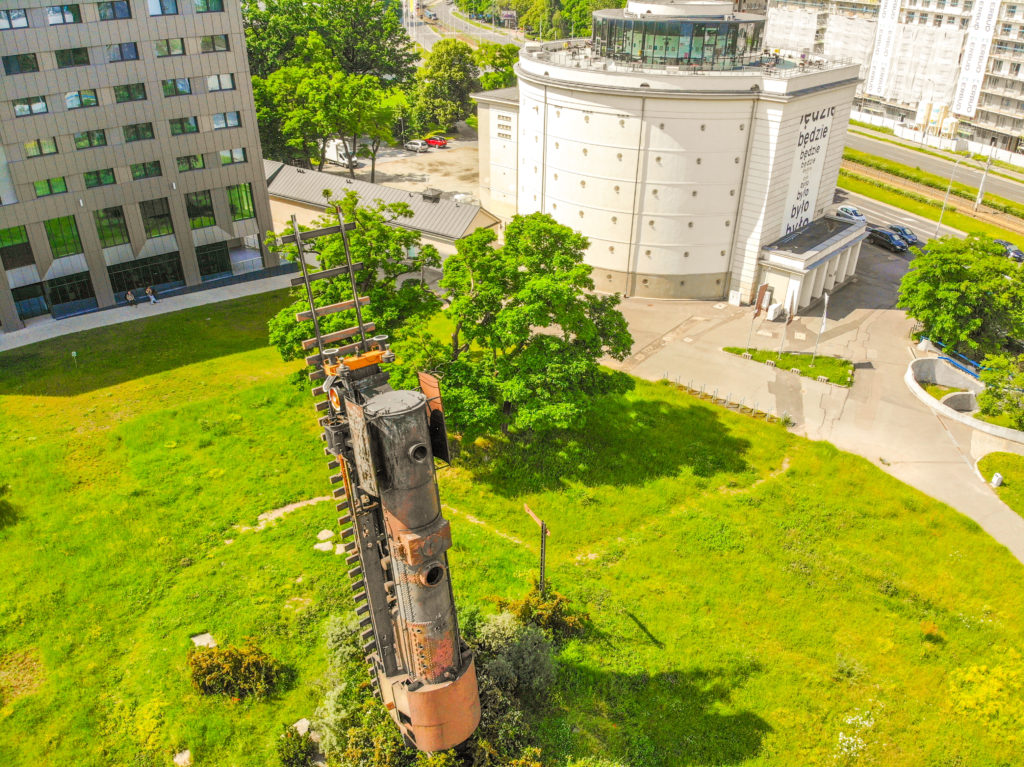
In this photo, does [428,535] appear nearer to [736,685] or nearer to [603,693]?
[603,693]

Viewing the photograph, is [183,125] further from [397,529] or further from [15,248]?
[397,529]

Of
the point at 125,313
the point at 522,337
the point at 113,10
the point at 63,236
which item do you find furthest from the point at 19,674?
the point at 113,10

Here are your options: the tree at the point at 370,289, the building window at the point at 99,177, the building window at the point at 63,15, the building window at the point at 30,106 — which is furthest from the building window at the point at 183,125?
the tree at the point at 370,289

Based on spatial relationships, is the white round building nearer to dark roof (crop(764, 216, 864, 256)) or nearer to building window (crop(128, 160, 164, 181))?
dark roof (crop(764, 216, 864, 256))

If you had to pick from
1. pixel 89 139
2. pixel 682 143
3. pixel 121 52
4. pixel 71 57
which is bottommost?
pixel 682 143

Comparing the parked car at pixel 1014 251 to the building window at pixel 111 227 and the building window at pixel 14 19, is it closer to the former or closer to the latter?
the building window at pixel 111 227

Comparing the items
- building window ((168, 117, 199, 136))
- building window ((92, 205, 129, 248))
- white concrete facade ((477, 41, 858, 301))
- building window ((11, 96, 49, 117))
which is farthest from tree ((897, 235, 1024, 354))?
building window ((11, 96, 49, 117))

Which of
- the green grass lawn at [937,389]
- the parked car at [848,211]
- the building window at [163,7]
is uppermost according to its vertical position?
the building window at [163,7]
